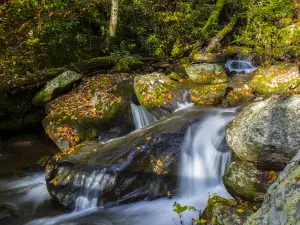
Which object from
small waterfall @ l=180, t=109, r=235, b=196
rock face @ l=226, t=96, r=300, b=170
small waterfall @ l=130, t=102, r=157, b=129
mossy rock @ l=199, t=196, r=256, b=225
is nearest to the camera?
mossy rock @ l=199, t=196, r=256, b=225

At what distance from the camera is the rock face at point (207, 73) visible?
29.6 feet

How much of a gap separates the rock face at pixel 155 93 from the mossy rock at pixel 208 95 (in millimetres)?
628

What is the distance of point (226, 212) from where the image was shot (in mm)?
3852

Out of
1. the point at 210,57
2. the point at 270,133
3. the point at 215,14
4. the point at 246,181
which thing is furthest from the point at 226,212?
the point at 215,14

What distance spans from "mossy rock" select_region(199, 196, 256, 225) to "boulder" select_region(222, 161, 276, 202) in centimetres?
21

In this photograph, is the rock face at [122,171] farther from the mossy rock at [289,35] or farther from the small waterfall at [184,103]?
the mossy rock at [289,35]

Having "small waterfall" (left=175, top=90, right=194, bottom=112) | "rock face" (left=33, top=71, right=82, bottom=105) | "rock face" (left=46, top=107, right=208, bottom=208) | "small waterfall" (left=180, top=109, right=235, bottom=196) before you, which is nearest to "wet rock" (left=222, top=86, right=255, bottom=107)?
"small waterfall" (left=175, top=90, right=194, bottom=112)

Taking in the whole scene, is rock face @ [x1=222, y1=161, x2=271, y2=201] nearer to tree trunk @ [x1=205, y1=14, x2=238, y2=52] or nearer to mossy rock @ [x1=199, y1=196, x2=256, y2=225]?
mossy rock @ [x1=199, y1=196, x2=256, y2=225]

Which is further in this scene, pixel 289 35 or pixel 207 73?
pixel 289 35

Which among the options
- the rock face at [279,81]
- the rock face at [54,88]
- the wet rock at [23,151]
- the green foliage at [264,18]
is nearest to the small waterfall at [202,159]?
the rock face at [279,81]

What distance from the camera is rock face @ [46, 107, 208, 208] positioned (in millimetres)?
5473

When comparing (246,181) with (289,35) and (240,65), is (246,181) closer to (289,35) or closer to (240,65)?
(240,65)

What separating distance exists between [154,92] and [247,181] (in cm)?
422

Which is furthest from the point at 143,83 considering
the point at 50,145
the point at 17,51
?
the point at 17,51
